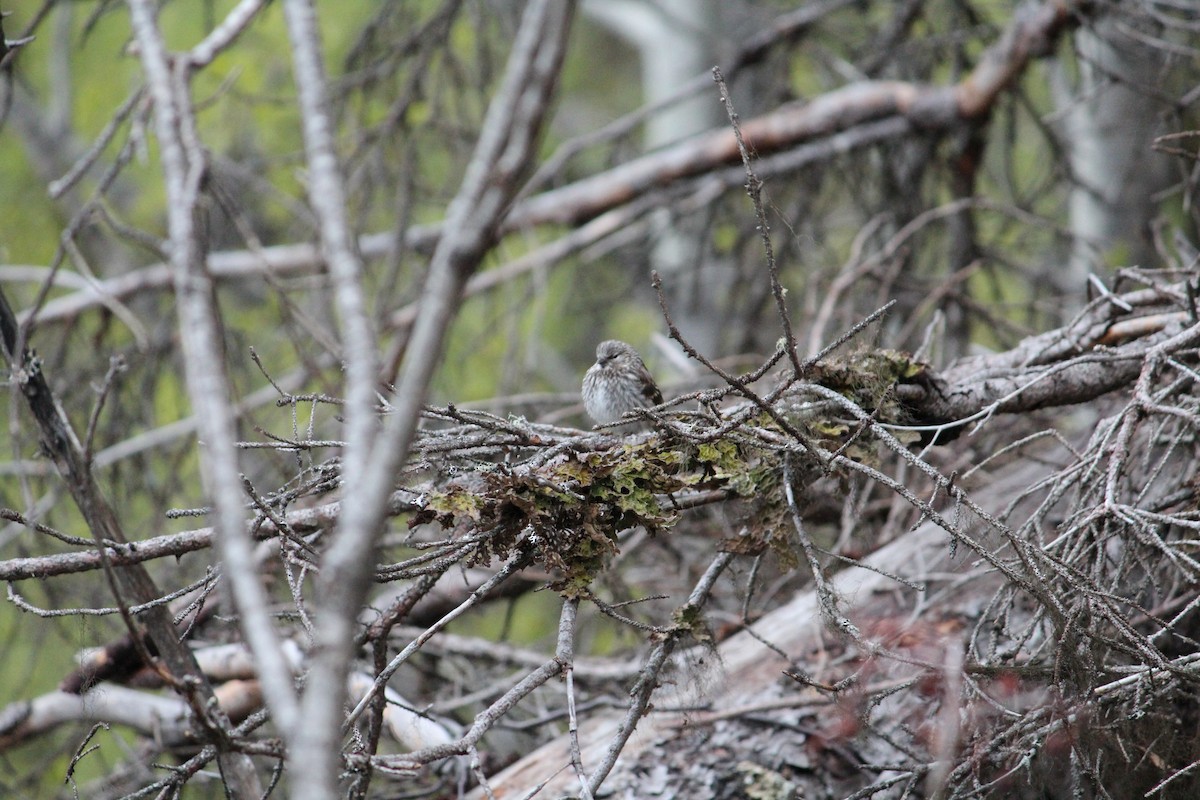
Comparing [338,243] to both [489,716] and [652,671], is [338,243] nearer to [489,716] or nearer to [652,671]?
[489,716]

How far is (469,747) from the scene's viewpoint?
7.70ft

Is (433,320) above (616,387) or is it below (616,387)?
above

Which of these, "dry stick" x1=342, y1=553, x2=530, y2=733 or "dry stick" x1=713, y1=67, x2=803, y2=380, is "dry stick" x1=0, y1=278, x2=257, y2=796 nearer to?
"dry stick" x1=342, y1=553, x2=530, y2=733

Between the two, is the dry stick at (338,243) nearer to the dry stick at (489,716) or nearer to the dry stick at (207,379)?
the dry stick at (207,379)

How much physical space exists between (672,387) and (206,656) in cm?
239

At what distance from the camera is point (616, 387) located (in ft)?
14.1

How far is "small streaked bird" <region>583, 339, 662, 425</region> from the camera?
4.28 metres

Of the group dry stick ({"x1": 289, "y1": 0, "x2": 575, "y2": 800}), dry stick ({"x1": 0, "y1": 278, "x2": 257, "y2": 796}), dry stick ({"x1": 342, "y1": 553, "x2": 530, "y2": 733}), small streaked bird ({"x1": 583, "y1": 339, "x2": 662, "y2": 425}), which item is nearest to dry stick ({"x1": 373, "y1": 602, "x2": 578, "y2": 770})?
dry stick ({"x1": 342, "y1": 553, "x2": 530, "y2": 733})

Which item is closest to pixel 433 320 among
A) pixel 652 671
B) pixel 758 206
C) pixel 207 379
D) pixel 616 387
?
pixel 207 379

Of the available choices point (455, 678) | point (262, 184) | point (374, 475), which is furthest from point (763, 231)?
point (262, 184)

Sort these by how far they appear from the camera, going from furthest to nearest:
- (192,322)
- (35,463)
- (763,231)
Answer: (35,463) < (763,231) < (192,322)

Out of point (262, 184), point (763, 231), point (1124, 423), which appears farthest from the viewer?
point (262, 184)

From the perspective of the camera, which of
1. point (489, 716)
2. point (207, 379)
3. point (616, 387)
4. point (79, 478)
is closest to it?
point (207, 379)

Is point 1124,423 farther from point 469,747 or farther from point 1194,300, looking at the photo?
point 469,747
